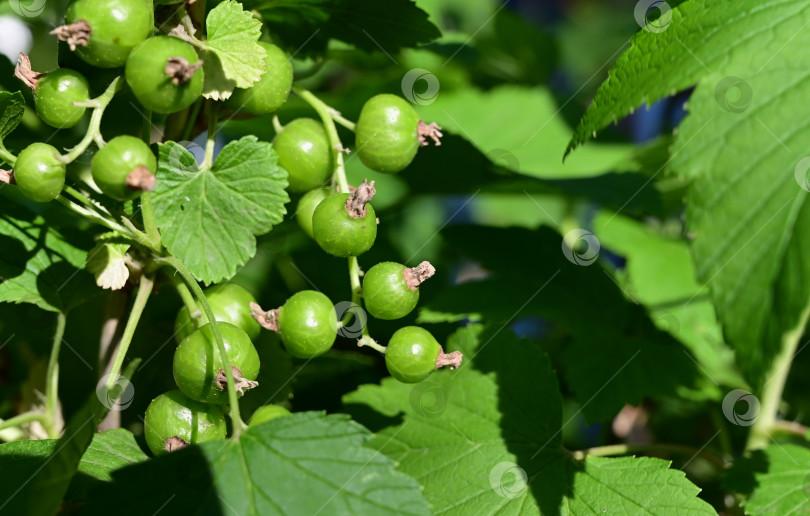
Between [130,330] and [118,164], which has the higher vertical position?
[118,164]

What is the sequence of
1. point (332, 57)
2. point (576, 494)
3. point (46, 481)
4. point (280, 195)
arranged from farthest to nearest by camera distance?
point (332, 57) → point (576, 494) → point (280, 195) → point (46, 481)

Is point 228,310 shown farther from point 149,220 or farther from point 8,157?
point 8,157

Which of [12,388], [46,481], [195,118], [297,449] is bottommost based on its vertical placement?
[12,388]

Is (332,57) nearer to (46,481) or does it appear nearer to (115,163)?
(115,163)

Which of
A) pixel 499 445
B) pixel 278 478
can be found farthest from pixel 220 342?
pixel 499 445

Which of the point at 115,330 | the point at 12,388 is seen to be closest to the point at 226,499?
the point at 115,330

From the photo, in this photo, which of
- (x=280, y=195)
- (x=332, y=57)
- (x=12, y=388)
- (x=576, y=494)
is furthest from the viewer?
(x=332, y=57)
